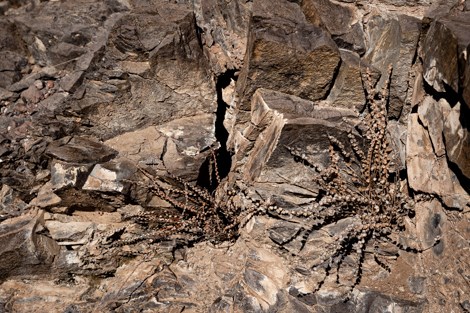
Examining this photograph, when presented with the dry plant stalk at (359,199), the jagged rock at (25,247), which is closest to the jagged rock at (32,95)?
the jagged rock at (25,247)

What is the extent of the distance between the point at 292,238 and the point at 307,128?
90 cm

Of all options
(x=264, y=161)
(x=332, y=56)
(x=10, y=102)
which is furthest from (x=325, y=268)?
(x=10, y=102)

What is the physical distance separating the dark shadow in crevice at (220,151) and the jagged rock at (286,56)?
331mm

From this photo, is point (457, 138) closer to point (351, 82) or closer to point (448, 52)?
point (448, 52)

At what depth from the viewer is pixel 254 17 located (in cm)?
365

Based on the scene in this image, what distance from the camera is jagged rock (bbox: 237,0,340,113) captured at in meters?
3.59

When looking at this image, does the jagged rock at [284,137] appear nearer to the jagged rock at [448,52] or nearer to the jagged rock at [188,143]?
the jagged rock at [188,143]

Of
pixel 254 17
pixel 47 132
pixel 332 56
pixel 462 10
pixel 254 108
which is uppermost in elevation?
pixel 462 10

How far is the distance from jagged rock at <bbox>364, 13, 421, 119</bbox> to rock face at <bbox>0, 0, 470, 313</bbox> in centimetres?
1

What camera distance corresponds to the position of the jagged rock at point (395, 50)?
358cm

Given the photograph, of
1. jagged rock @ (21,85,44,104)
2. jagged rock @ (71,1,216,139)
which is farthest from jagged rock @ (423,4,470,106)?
jagged rock @ (21,85,44,104)

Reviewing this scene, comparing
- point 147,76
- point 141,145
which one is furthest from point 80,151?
point 147,76

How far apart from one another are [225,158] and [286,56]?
110cm

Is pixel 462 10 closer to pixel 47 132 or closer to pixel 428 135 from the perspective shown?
pixel 428 135
